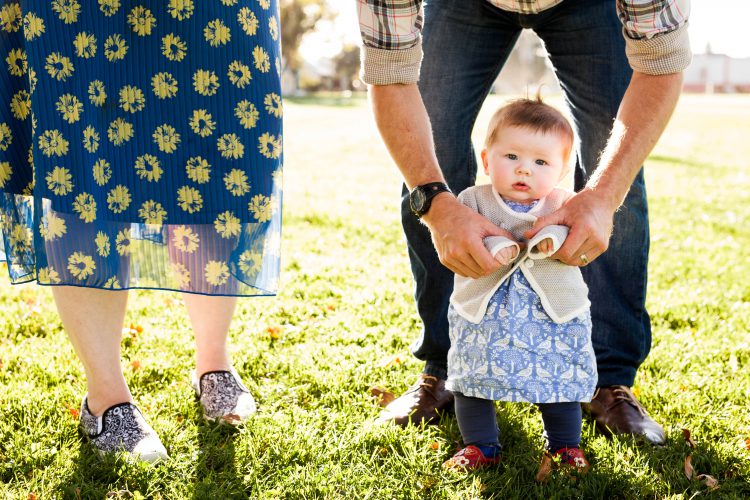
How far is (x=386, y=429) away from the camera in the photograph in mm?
2330

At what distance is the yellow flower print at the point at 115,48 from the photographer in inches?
83.1

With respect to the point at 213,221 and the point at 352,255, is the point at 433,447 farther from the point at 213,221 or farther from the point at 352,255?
the point at 352,255

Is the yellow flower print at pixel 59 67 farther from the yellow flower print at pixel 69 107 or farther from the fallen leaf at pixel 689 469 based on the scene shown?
the fallen leaf at pixel 689 469

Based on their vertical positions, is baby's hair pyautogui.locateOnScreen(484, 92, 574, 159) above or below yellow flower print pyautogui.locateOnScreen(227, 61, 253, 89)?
below

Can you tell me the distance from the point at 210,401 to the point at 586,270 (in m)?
1.34

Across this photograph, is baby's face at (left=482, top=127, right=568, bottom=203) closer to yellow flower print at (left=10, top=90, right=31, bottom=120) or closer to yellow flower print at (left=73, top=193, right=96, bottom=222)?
yellow flower print at (left=73, top=193, right=96, bottom=222)

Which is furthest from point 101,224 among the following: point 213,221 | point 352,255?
point 352,255

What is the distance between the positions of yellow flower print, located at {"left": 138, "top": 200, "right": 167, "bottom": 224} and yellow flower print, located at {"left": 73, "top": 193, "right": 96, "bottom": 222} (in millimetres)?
128

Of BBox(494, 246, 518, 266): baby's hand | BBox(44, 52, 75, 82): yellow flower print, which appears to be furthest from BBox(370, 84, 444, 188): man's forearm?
BBox(44, 52, 75, 82): yellow flower print

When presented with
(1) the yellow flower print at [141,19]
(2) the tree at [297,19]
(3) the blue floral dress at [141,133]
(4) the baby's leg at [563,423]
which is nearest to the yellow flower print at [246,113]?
(3) the blue floral dress at [141,133]

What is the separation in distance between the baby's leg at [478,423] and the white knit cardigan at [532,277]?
0.29 m

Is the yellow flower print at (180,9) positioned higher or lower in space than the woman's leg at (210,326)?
higher

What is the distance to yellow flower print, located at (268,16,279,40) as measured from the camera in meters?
2.24

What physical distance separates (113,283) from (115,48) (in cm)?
67
